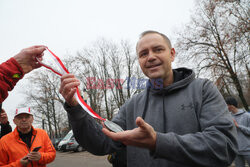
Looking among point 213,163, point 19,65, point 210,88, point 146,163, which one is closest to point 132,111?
point 146,163

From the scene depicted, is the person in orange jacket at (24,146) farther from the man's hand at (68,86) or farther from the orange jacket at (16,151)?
the man's hand at (68,86)

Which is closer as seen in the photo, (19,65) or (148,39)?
(19,65)

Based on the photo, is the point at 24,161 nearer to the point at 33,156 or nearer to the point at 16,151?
the point at 33,156

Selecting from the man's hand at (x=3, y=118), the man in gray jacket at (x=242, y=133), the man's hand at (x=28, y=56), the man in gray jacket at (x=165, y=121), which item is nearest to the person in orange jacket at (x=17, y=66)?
the man's hand at (x=28, y=56)

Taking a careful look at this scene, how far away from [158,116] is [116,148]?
570 millimetres

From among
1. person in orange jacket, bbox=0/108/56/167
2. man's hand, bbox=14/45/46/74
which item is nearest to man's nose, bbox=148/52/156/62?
man's hand, bbox=14/45/46/74

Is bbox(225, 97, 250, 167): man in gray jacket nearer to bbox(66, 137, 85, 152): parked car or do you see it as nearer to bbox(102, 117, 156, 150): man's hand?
bbox(102, 117, 156, 150): man's hand

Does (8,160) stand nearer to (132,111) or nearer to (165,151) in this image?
(132,111)

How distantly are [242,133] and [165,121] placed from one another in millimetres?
3512

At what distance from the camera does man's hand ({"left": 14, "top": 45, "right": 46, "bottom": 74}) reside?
166 cm

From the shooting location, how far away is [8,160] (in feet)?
9.43

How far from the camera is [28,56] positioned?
1676mm

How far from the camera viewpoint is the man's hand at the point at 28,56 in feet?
5.43

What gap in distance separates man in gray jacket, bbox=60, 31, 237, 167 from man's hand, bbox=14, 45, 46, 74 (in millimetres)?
555
